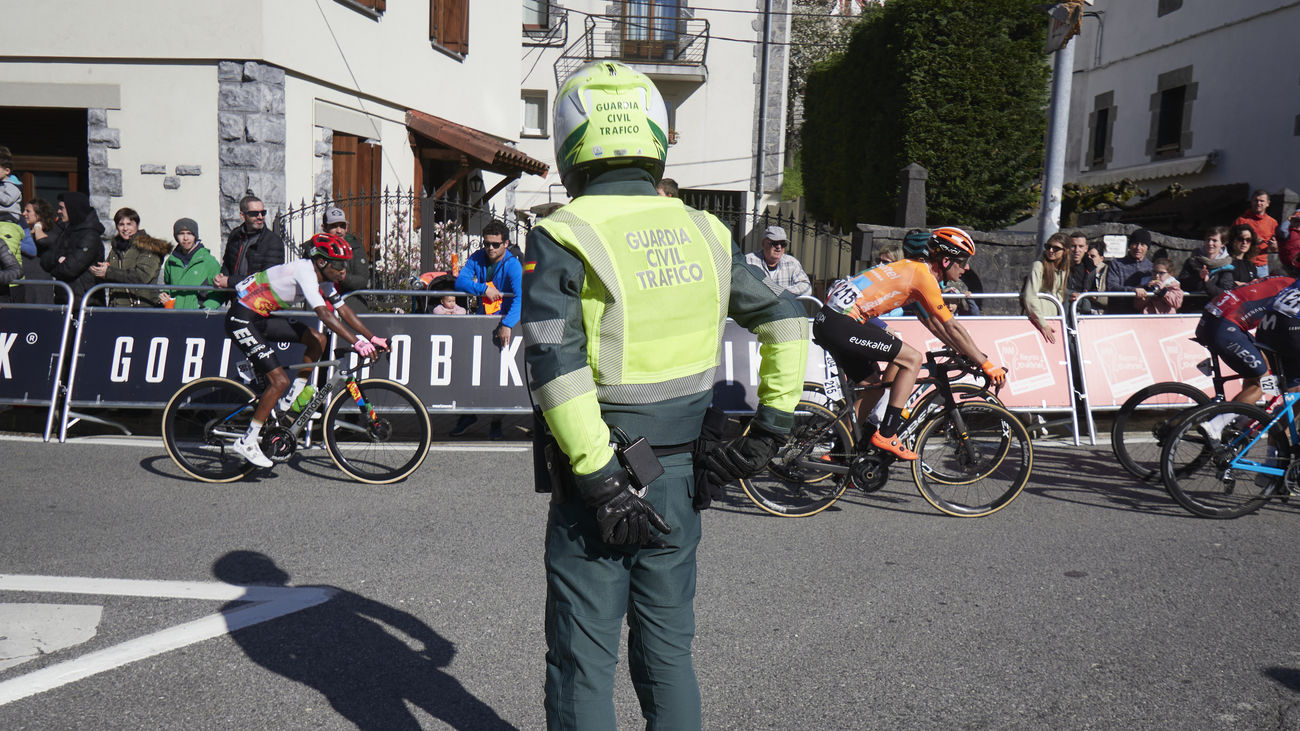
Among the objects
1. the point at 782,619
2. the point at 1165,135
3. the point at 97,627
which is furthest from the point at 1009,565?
the point at 1165,135

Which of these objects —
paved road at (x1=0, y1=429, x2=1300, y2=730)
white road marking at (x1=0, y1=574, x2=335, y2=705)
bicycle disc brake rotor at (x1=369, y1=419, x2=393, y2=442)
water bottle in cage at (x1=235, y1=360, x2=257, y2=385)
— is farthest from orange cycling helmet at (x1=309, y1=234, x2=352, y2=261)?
white road marking at (x1=0, y1=574, x2=335, y2=705)

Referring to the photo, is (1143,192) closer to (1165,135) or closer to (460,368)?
(1165,135)

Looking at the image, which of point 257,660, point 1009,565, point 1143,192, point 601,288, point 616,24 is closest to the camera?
point 601,288

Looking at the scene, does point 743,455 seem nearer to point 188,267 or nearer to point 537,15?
point 188,267

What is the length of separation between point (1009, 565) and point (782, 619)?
5.18 feet

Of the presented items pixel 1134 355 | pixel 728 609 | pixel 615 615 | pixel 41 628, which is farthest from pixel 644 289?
pixel 1134 355

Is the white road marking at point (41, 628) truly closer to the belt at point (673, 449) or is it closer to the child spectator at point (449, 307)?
the belt at point (673, 449)

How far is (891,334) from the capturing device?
20.7 feet

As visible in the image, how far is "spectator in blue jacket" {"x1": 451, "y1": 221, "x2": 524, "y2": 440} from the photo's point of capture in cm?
832

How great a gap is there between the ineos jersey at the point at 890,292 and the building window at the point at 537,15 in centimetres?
2764

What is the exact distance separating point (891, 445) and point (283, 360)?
15.8 feet

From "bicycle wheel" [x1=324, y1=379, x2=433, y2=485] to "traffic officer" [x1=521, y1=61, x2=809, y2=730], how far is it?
4.61 meters

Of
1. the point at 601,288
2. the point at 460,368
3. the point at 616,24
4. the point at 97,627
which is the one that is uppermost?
the point at 616,24

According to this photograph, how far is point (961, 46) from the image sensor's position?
56.0 ft
